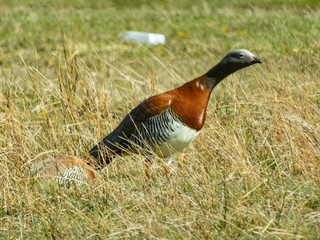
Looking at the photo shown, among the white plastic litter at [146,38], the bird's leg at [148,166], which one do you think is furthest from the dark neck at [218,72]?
the white plastic litter at [146,38]

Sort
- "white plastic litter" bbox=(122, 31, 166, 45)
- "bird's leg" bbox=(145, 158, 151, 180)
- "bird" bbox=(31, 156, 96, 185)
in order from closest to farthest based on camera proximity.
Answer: "bird" bbox=(31, 156, 96, 185)
"bird's leg" bbox=(145, 158, 151, 180)
"white plastic litter" bbox=(122, 31, 166, 45)

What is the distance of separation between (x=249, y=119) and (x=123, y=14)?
35.5 ft

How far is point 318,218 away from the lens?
11.6 ft

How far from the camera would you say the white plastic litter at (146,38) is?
11.4 meters

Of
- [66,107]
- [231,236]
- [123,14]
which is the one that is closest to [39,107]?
[66,107]

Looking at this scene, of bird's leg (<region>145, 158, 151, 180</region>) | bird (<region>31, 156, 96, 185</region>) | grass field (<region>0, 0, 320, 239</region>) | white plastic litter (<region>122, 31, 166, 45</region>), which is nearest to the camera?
grass field (<region>0, 0, 320, 239</region>)

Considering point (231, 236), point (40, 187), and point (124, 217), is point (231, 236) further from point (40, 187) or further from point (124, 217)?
point (40, 187)

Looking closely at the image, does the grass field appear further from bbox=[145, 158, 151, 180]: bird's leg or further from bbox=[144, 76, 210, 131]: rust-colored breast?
bbox=[144, 76, 210, 131]: rust-colored breast

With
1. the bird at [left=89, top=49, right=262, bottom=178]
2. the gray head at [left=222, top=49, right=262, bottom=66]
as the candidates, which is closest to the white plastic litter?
the bird at [left=89, top=49, right=262, bottom=178]

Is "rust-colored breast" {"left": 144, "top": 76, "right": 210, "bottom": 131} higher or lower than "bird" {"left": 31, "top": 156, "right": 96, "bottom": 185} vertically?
higher

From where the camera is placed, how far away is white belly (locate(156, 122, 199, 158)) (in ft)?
14.3

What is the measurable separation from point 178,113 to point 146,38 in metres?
7.26

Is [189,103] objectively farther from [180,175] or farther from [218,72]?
[180,175]

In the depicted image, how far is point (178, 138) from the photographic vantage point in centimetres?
438
